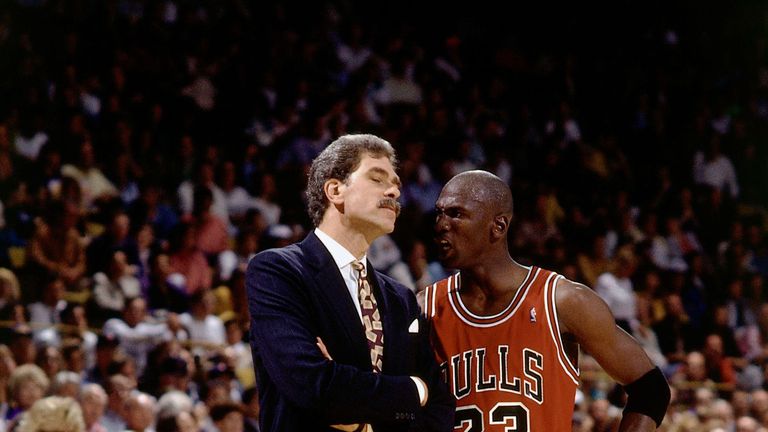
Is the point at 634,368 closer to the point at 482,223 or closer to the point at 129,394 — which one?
the point at 482,223

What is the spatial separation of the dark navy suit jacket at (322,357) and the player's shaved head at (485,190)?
0.56 meters

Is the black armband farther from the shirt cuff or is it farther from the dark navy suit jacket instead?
the shirt cuff

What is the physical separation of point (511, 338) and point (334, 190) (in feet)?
2.86

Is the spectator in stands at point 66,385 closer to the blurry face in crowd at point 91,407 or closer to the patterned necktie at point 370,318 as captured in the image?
the blurry face in crowd at point 91,407

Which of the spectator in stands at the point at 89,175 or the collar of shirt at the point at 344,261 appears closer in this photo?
the collar of shirt at the point at 344,261

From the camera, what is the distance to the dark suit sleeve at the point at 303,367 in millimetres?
3221

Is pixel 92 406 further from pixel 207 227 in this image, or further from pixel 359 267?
pixel 359 267

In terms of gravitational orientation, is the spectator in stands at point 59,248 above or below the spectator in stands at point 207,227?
below

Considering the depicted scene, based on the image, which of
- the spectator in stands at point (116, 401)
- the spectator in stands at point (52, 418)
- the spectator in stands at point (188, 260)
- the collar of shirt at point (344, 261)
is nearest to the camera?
the collar of shirt at point (344, 261)

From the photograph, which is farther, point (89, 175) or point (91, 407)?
point (89, 175)

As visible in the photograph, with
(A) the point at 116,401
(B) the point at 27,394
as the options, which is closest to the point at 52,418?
(B) the point at 27,394

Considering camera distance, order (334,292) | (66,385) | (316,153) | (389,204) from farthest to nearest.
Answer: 1. (316,153)
2. (66,385)
3. (389,204)
4. (334,292)

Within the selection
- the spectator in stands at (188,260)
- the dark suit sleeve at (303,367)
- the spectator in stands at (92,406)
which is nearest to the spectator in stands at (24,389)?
the spectator in stands at (92,406)

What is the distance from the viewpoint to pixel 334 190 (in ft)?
11.8
